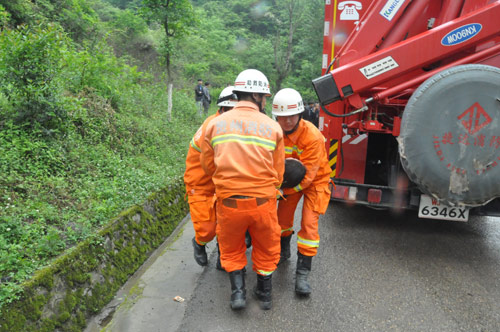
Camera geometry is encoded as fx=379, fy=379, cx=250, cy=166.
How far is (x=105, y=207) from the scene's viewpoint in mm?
3732

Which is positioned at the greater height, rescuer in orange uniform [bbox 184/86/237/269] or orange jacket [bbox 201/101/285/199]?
orange jacket [bbox 201/101/285/199]

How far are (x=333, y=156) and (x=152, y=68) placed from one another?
12.5 metres

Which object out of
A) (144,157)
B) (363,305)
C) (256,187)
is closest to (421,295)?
(363,305)

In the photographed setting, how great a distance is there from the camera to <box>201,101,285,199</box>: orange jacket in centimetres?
283

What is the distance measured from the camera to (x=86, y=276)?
2.92 m

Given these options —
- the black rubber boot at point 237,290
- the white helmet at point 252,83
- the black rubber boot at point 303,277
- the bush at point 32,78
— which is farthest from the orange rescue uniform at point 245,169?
the bush at point 32,78

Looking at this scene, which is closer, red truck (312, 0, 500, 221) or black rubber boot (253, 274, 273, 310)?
black rubber boot (253, 274, 273, 310)

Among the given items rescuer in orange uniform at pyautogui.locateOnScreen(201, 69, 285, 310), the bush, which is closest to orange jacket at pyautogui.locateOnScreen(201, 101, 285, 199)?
rescuer in orange uniform at pyautogui.locateOnScreen(201, 69, 285, 310)

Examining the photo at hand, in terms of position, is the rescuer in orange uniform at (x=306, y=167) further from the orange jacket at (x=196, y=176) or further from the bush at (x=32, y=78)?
the bush at (x=32, y=78)

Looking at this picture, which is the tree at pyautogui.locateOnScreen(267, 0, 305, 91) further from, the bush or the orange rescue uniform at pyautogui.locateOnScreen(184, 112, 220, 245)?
the orange rescue uniform at pyautogui.locateOnScreen(184, 112, 220, 245)

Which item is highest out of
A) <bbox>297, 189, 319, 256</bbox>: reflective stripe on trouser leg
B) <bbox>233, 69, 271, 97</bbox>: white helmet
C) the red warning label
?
<bbox>233, 69, 271, 97</bbox>: white helmet

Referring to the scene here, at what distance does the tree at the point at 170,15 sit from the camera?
841 cm

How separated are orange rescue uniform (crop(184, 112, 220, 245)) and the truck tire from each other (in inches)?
74.5

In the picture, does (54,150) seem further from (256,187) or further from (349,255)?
(349,255)
